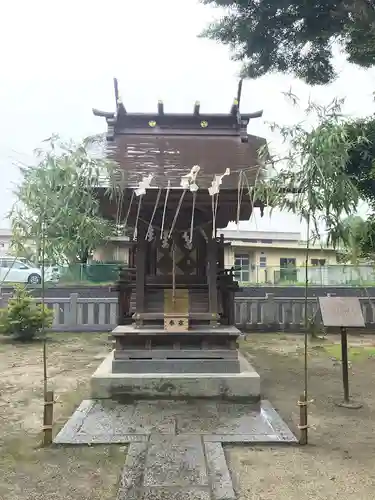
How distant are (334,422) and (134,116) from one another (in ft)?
18.1

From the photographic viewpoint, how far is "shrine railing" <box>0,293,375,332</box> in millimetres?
12797

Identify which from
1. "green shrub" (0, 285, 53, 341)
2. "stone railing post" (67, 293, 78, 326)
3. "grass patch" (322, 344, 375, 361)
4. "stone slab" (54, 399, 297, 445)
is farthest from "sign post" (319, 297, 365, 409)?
"stone railing post" (67, 293, 78, 326)

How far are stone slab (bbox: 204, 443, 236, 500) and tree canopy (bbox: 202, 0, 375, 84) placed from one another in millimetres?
4771

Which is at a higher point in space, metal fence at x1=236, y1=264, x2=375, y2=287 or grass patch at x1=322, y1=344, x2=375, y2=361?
metal fence at x1=236, y1=264, x2=375, y2=287

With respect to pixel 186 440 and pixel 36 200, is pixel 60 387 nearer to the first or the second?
pixel 186 440

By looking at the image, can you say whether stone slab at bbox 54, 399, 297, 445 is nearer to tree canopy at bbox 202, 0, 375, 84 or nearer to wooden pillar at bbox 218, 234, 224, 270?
wooden pillar at bbox 218, 234, 224, 270

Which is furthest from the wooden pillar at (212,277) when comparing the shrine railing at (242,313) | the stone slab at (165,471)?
the shrine railing at (242,313)

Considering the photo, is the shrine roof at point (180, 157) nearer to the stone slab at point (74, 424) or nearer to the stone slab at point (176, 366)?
the stone slab at point (176, 366)

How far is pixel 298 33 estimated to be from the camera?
231 inches

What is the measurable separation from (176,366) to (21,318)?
20.4ft

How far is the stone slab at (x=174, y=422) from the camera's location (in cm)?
438

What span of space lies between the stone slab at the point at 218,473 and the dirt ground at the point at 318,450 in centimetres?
8

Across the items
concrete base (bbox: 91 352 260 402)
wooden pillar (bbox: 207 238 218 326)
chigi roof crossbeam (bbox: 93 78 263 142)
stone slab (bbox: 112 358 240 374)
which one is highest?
chigi roof crossbeam (bbox: 93 78 263 142)

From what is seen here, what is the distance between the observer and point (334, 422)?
16.6 ft
